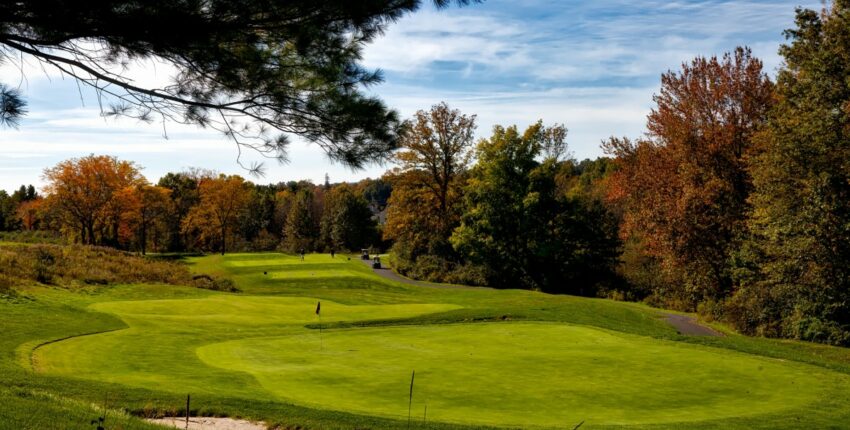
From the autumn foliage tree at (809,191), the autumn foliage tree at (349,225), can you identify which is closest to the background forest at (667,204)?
the autumn foliage tree at (809,191)

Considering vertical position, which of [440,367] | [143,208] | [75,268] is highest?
[143,208]

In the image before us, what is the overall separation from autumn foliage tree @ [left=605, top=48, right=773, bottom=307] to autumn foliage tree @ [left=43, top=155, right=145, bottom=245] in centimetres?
4916

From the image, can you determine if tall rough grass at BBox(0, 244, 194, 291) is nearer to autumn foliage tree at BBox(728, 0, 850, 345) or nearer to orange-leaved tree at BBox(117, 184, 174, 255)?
orange-leaved tree at BBox(117, 184, 174, 255)

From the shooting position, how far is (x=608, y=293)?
39.1 m

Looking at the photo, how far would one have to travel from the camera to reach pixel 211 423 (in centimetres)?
930

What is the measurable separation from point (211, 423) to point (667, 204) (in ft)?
80.5

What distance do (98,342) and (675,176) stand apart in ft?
83.3

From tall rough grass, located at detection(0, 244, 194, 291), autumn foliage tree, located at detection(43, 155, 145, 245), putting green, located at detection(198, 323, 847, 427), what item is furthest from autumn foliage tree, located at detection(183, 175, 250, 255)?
putting green, located at detection(198, 323, 847, 427)

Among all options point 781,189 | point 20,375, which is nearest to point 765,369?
point 781,189

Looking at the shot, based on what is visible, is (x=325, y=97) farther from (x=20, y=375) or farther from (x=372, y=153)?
(x=20, y=375)

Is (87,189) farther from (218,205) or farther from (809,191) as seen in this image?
(809,191)

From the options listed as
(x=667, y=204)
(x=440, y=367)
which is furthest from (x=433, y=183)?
(x=440, y=367)

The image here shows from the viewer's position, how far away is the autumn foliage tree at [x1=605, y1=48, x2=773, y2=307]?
1067 inches

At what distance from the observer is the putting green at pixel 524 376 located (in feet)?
33.5
